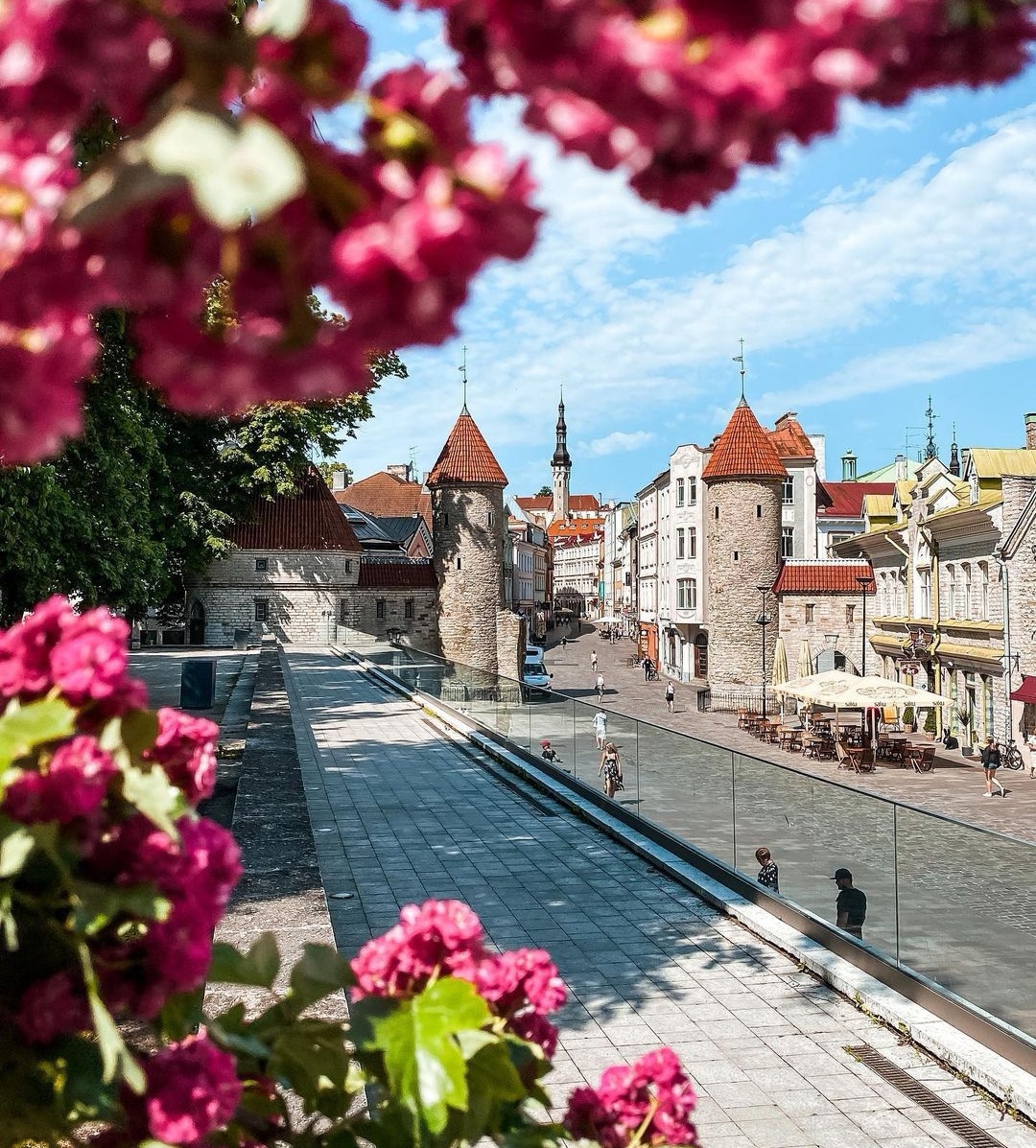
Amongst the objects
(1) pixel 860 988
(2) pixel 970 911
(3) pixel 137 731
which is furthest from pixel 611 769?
(3) pixel 137 731

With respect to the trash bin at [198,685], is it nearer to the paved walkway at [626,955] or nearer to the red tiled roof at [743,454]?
the paved walkway at [626,955]

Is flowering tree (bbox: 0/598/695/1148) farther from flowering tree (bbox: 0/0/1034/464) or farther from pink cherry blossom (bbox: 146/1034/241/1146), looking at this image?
flowering tree (bbox: 0/0/1034/464)

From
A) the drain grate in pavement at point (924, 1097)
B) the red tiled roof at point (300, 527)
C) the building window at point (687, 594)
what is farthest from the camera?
the building window at point (687, 594)

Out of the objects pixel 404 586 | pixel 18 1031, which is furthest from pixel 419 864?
pixel 404 586

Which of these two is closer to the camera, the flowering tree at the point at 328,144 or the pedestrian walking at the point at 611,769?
the flowering tree at the point at 328,144

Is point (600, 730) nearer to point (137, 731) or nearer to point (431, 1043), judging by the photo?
point (431, 1043)

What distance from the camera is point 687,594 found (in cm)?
5547

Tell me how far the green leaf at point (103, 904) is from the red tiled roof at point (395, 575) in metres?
55.7

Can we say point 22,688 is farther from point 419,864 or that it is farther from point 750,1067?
point 419,864

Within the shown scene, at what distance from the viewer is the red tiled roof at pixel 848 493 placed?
60675 mm

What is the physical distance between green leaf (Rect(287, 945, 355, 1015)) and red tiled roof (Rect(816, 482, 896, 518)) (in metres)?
60.0

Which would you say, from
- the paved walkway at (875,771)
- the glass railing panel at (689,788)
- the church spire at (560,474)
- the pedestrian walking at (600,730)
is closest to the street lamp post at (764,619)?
the paved walkway at (875,771)

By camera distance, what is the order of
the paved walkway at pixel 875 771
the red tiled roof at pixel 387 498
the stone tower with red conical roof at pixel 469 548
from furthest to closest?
1. the red tiled roof at pixel 387 498
2. the stone tower with red conical roof at pixel 469 548
3. the paved walkway at pixel 875 771

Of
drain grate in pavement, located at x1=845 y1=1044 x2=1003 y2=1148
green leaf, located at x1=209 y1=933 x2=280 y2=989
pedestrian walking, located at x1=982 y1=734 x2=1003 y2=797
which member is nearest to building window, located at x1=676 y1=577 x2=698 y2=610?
pedestrian walking, located at x1=982 y1=734 x2=1003 y2=797
